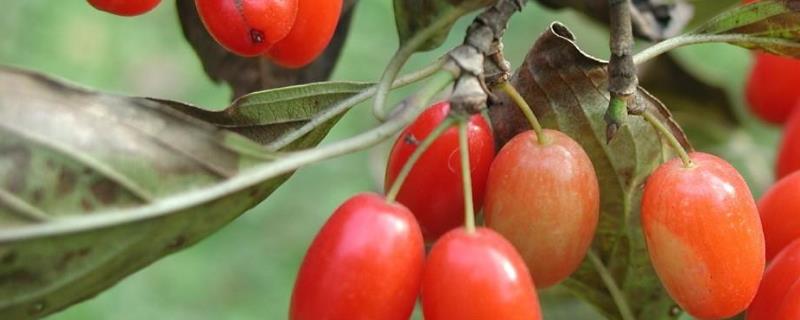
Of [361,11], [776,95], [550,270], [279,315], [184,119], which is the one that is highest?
[184,119]

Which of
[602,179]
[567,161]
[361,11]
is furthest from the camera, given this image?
[361,11]

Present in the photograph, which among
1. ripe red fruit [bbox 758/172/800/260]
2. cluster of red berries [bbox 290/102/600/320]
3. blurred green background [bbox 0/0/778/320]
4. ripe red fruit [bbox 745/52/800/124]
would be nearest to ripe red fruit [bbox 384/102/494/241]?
cluster of red berries [bbox 290/102/600/320]

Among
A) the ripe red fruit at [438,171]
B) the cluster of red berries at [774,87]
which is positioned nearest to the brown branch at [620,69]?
the ripe red fruit at [438,171]

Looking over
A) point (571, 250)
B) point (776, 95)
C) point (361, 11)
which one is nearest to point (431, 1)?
point (571, 250)

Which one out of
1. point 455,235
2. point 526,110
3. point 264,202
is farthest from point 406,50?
point 264,202

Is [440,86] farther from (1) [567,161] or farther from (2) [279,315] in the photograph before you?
(2) [279,315]

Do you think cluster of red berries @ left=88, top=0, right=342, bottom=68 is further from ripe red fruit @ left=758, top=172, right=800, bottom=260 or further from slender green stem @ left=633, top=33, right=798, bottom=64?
ripe red fruit @ left=758, top=172, right=800, bottom=260

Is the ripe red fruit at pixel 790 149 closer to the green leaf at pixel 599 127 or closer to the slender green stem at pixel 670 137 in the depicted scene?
the green leaf at pixel 599 127
